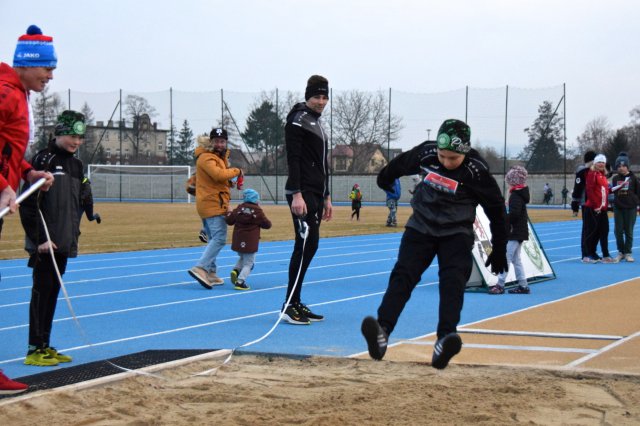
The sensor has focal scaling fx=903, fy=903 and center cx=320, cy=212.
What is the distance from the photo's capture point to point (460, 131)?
230 inches

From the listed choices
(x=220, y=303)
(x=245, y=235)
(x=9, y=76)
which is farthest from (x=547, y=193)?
(x=9, y=76)

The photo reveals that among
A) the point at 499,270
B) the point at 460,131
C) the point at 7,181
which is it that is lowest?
the point at 499,270

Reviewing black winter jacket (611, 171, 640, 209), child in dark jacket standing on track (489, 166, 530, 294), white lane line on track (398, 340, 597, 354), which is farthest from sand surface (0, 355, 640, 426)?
black winter jacket (611, 171, 640, 209)

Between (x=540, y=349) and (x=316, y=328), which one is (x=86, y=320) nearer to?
(x=316, y=328)

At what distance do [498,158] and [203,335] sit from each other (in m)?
43.3

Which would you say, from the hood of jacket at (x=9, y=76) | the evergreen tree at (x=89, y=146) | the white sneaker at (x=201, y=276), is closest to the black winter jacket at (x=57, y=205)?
the hood of jacket at (x=9, y=76)

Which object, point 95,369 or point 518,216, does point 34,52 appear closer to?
point 95,369

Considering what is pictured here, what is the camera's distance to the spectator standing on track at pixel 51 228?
6.64 meters

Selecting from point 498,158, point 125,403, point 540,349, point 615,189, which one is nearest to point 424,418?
point 125,403

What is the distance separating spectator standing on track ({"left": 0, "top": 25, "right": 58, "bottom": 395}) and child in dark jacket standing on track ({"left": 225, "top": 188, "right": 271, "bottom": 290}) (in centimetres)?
578

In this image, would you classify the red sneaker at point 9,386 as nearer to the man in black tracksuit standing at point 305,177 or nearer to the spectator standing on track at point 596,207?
the man in black tracksuit standing at point 305,177

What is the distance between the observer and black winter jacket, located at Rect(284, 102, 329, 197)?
8.49 m

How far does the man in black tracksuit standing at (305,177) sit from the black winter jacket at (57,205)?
2204 millimetres

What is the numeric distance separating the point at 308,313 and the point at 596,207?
884 cm
